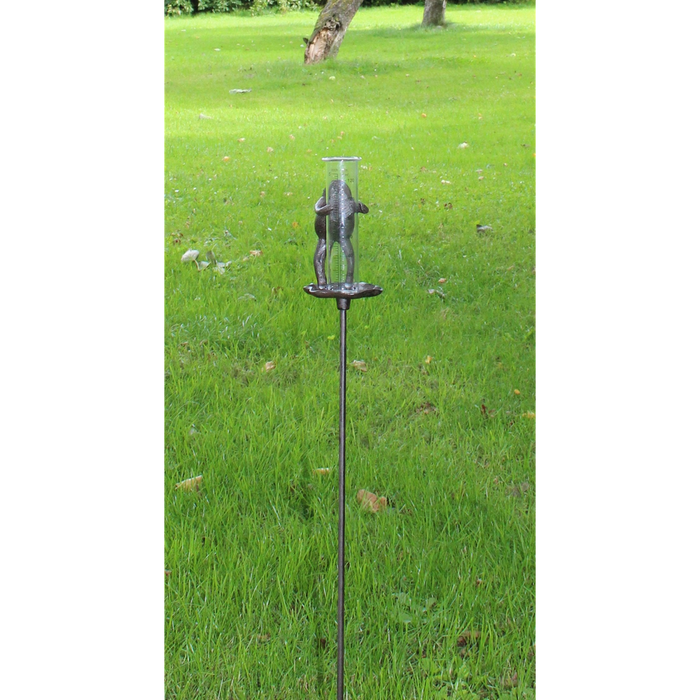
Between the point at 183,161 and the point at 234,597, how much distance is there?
2.53 metres

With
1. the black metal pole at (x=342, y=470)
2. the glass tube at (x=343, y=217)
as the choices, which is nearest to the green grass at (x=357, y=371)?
the black metal pole at (x=342, y=470)

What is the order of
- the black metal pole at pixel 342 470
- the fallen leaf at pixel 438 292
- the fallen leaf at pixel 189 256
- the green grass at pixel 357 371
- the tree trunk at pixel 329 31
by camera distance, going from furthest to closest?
the tree trunk at pixel 329 31 → the fallen leaf at pixel 189 256 → the fallen leaf at pixel 438 292 → the green grass at pixel 357 371 → the black metal pole at pixel 342 470

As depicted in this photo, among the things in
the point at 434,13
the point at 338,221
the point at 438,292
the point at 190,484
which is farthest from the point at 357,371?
the point at 434,13

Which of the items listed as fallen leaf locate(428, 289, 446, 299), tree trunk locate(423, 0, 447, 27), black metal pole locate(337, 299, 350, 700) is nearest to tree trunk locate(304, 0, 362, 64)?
tree trunk locate(423, 0, 447, 27)

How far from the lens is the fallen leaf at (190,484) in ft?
5.99

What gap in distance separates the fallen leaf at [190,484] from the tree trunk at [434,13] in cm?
210

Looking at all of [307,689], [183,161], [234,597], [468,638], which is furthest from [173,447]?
[183,161]

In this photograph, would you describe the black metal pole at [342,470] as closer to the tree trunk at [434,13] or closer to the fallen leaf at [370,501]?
the fallen leaf at [370,501]

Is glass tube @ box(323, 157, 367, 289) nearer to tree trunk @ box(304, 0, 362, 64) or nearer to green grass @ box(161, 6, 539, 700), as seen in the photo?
green grass @ box(161, 6, 539, 700)

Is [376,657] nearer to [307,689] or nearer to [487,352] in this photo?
[307,689]

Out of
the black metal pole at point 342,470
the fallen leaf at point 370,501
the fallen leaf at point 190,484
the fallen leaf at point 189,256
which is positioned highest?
the fallen leaf at point 189,256

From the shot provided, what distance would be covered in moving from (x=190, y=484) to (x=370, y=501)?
45 cm

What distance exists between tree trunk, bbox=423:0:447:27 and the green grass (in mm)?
80

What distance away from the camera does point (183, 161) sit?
3.56 metres
